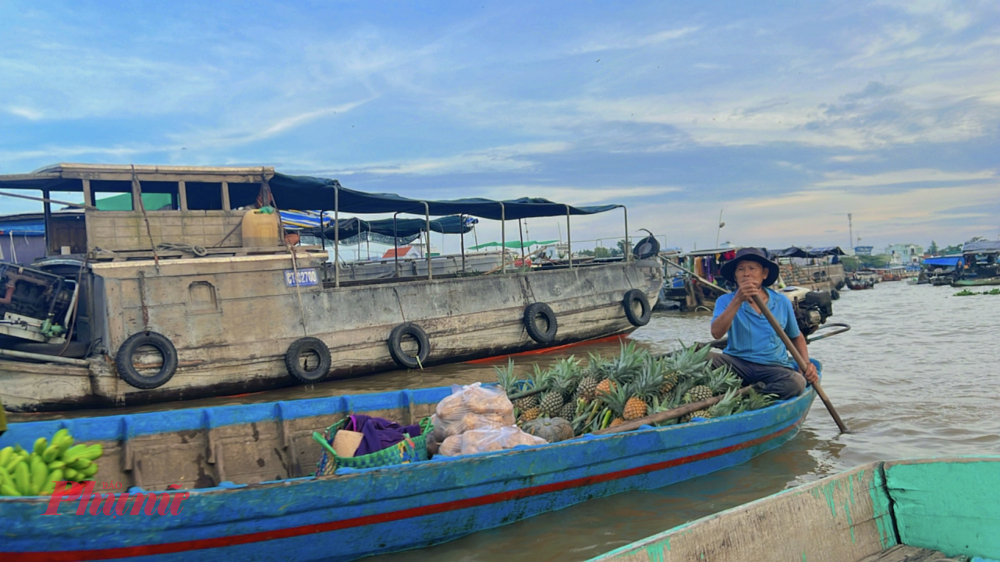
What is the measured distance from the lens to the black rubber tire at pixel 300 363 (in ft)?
32.7

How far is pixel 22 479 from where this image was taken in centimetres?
346

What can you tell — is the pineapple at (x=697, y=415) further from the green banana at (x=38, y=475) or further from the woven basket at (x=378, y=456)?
the green banana at (x=38, y=475)

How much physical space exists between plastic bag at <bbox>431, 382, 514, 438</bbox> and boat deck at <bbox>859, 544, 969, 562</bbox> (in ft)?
8.03

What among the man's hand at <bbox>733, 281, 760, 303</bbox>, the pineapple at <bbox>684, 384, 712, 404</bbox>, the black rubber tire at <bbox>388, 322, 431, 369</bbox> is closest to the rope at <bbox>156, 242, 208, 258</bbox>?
the black rubber tire at <bbox>388, 322, 431, 369</bbox>

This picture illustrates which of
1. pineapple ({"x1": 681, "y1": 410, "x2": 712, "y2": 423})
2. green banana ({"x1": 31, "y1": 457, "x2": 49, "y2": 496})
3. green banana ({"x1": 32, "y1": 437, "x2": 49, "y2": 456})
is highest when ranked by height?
green banana ({"x1": 32, "y1": 437, "x2": 49, "y2": 456})

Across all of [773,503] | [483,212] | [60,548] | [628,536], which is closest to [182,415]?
[60,548]

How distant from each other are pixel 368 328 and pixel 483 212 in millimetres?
4049

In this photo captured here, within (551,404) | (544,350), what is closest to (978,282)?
(544,350)

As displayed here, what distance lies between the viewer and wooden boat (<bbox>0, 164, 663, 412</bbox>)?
888 centimetres

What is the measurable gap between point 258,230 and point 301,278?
0.99 m

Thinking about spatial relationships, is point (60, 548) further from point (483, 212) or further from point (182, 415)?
point (483, 212)

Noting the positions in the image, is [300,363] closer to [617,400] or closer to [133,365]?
[133,365]

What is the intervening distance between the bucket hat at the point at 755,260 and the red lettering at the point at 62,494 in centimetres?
490

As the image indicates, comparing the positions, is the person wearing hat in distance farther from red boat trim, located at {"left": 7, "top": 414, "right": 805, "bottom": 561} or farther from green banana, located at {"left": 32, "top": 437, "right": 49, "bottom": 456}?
green banana, located at {"left": 32, "top": 437, "right": 49, "bottom": 456}
